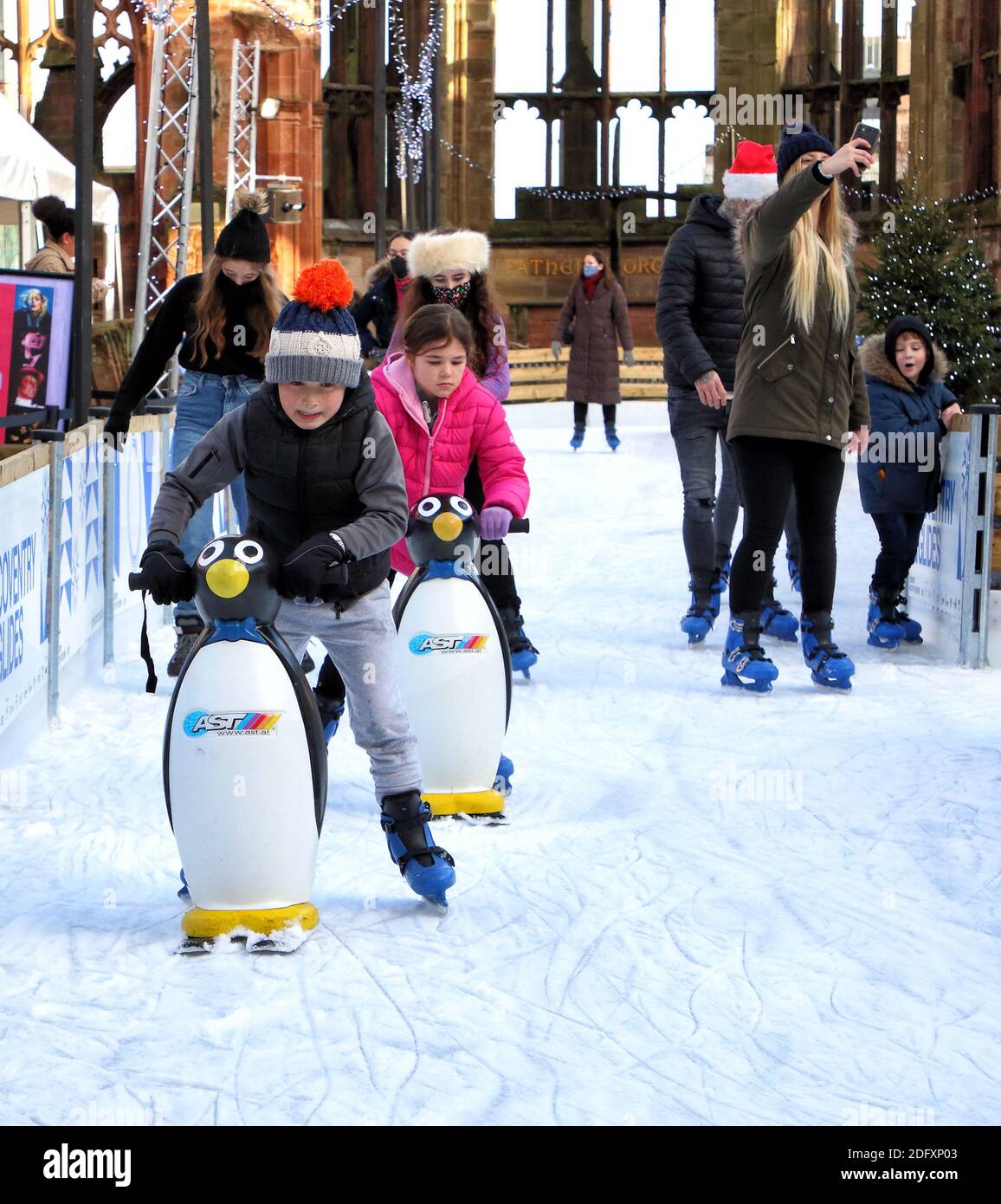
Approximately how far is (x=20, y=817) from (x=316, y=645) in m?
2.80

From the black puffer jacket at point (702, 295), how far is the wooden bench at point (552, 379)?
54.2 ft

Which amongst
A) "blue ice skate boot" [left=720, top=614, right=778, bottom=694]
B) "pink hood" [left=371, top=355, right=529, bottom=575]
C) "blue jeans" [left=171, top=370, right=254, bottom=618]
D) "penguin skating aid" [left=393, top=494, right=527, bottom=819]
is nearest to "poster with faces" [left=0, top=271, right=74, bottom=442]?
"blue jeans" [left=171, top=370, right=254, bottom=618]

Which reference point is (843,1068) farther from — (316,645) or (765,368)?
(316,645)

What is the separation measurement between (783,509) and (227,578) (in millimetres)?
3062

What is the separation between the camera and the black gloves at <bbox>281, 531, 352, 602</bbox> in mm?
3379

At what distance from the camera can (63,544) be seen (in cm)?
595

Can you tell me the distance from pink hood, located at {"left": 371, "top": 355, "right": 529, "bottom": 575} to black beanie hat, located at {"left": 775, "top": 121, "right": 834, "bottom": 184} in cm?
142

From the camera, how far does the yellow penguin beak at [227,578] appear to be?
11.3 feet

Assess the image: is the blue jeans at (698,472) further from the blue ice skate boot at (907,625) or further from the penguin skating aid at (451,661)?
the penguin skating aid at (451,661)

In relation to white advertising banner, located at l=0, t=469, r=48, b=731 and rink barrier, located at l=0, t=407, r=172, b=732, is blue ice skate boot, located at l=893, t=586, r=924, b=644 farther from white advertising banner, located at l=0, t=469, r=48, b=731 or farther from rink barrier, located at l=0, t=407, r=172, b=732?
white advertising banner, located at l=0, t=469, r=48, b=731

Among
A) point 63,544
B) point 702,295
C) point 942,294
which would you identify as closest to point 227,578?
point 63,544

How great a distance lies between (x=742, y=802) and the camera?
4.82 m

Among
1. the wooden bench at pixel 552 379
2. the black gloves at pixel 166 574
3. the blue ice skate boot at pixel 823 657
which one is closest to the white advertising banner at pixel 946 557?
the blue ice skate boot at pixel 823 657
